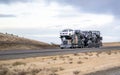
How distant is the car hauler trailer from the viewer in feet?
209

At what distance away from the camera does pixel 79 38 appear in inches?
2618

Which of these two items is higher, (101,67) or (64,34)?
(64,34)

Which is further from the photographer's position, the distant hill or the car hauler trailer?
the car hauler trailer

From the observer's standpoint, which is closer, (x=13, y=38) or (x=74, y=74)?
(x=74, y=74)

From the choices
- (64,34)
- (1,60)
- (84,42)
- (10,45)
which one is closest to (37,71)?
(1,60)

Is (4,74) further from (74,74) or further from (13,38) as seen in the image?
(13,38)

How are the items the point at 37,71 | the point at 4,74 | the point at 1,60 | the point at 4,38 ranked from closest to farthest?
the point at 4,74
the point at 37,71
the point at 1,60
the point at 4,38

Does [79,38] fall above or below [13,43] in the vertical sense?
above

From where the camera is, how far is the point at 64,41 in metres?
63.8

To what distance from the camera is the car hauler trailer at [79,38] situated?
63.7 m

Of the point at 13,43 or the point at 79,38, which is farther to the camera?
the point at 79,38

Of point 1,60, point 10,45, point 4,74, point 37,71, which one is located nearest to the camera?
point 4,74

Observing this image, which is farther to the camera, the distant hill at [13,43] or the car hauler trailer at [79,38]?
the car hauler trailer at [79,38]

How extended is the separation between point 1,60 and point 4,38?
39.1 m
